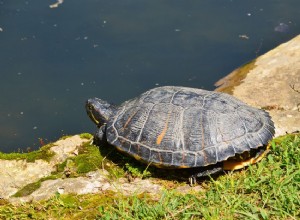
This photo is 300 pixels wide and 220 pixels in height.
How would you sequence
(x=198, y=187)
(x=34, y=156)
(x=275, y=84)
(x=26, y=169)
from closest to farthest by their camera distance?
(x=198, y=187), (x=26, y=169), (x=34, y=156), (x=275, y=84)

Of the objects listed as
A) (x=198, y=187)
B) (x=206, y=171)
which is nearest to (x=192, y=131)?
(x=206, y=171)

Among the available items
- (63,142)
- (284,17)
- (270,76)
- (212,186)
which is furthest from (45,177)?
(284,17)

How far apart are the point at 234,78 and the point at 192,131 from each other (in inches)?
165

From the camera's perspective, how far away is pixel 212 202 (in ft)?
14.8

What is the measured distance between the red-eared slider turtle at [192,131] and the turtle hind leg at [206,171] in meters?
0.01

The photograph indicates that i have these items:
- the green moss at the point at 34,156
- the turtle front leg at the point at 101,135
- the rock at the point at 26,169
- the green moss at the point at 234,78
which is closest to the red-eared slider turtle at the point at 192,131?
the turtle front leg at the point at 101,135

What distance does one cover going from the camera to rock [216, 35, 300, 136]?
6.67 metres

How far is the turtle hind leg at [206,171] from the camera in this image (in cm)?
511

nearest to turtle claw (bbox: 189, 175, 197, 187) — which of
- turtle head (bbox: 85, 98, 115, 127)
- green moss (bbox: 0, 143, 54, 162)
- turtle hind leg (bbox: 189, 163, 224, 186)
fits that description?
turtle hind leg (bbox: 189, 163, 224, 186)

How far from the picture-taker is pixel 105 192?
16.3 feet

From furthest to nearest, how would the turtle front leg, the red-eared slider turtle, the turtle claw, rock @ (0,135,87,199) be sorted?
the turtle front leg
rock @ (0,135,87,199)
the turtle claw
the red-eared slider turtle

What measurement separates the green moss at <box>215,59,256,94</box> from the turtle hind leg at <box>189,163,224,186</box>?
3.55 meters

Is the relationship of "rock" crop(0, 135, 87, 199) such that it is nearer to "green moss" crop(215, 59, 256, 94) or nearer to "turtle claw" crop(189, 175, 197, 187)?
"turtle claw" crop(189, 175, 197, 187)

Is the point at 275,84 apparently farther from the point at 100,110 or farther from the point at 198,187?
the point at 198,187
